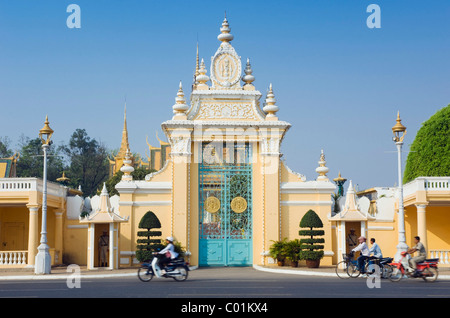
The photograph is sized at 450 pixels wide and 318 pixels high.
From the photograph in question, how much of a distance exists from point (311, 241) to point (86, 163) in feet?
151

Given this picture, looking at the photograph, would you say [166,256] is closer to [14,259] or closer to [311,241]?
[311,241]

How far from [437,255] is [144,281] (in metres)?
13.0

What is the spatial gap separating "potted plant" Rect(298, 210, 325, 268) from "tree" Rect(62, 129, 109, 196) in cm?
4069

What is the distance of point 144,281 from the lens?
54.1ft

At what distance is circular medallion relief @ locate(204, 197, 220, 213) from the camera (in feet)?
75.5

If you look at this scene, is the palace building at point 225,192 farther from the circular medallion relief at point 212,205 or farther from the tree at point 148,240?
the tree at point 148,240

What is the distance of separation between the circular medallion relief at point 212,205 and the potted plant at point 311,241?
10.9 feet

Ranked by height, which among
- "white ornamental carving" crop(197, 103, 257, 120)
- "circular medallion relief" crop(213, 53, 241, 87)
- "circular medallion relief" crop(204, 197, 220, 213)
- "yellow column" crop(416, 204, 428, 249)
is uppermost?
"circular medallion relief" crop(213, 53, 241, 87)

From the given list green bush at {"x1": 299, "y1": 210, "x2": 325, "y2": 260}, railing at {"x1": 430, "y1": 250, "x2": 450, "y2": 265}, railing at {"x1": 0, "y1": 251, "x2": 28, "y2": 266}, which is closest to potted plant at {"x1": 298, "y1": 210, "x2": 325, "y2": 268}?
green bush at {"x1": 299, "y1": 210, "x2": 325, "y2": 260}

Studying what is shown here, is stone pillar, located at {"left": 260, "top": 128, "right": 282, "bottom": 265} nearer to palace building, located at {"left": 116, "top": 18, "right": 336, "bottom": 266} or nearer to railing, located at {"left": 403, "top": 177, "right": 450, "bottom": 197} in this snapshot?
palace building, located at {"left": 116, "top": 18, "right": 336, "bottom": 266}

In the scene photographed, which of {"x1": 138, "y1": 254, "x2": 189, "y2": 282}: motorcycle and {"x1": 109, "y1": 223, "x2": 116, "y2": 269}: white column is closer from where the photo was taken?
{"x1": 138, "y1": 254, "x2": 189, "y2": 282}: motorcycle

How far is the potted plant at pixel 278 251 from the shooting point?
22250 millimetres

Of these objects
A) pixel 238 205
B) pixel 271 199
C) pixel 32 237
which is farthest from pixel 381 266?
pixel 32 237

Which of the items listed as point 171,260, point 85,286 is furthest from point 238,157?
point 85,286
